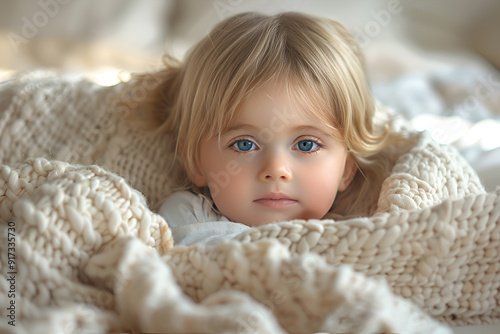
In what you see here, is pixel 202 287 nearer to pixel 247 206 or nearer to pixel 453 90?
pixel 247 206

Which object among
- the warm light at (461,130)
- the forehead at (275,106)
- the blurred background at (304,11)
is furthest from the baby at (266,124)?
the blurred background at (304,11)

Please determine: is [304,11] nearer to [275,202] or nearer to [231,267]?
[275,202]

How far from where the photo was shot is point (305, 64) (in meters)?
0.97

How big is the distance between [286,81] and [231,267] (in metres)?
0.43

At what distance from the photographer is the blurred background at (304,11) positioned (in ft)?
5.01

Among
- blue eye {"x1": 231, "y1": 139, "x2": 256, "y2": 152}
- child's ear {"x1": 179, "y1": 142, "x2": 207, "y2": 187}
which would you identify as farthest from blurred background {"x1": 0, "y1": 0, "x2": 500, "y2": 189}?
blue eye {"x1": 231, "y1": 139, "x2": 256, "y2": 152}

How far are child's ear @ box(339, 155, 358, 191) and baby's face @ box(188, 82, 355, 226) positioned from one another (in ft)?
0.31

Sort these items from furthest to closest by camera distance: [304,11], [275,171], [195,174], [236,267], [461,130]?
1. [304,11]
2. [461,130]
3. [195,174]
4. [275,171]
5. [236,267]

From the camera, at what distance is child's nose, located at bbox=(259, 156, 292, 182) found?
3.04 feet

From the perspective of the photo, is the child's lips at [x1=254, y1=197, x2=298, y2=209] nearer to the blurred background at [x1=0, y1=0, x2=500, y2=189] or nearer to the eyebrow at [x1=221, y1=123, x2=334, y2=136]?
the eyebrow at [x1=221, y1=123, x2=334, y2=136]

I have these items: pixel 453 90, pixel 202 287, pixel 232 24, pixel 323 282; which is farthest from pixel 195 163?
pixel 453 90

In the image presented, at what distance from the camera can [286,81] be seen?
95cm

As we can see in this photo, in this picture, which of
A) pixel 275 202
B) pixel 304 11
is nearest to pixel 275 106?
pixel 275 202

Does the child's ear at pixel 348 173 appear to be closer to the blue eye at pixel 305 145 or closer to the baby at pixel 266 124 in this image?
the baby at pixel 266 124
